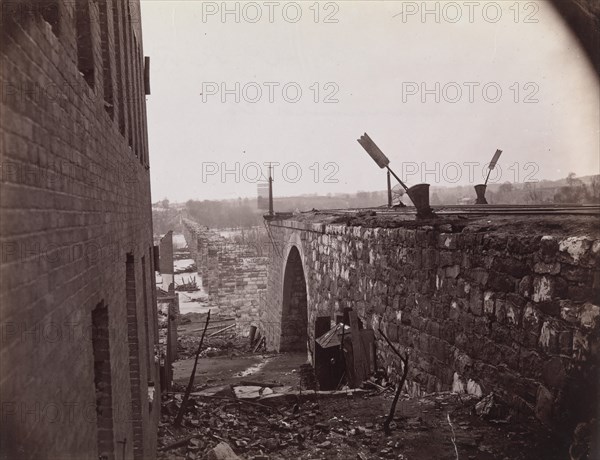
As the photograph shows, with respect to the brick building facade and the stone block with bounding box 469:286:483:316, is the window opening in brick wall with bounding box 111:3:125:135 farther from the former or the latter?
the stone block with bounding box 469:286:483:316

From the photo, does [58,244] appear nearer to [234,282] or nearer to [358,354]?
[358,354]

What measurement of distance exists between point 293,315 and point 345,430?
9.63 meters

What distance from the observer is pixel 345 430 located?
17.4ft

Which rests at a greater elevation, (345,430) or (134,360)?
(134,360)

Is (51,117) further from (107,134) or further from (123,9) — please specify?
(123,9)

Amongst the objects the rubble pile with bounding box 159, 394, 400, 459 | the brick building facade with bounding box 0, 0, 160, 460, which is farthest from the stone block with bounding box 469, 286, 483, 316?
the brick building facade with bounding box 0, 0, 160, 460

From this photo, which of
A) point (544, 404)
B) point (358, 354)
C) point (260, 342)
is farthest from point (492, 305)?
point (260, 342)

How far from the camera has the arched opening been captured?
48.3ft

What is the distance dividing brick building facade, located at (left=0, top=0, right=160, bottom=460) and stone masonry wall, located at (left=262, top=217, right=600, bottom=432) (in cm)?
312

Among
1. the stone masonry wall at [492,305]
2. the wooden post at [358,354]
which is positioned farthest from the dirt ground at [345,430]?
the wooden post at [358,354]

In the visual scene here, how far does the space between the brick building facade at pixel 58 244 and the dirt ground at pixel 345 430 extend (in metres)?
1.97

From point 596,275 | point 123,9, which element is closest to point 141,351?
point 123,9

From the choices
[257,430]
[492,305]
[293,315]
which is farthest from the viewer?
[293,315]

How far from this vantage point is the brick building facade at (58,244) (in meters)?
1.59
